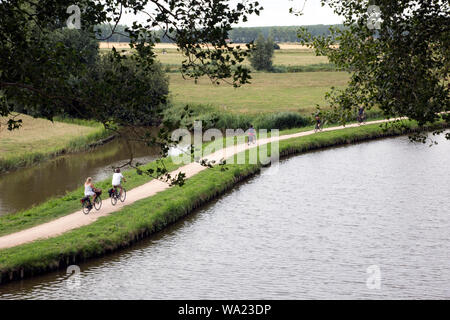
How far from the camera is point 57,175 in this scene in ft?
137

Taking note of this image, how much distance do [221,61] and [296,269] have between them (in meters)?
11.0

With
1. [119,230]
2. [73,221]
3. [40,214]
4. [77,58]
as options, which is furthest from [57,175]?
[77,58]

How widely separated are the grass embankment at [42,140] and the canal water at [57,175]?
1029 mm

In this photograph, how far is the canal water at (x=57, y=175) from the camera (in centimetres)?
3525

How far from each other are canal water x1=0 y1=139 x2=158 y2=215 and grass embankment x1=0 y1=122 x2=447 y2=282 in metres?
7.90

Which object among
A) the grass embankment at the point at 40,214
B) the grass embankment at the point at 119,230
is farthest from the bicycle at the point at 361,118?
the grass embankment at the point at 40,214

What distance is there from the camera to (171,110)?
69.0 metres

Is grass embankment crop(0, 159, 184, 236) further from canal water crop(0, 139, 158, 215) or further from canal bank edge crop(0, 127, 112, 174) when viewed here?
canal bank edge crop(0, 127, 112, 174)

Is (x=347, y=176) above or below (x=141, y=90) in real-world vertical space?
below

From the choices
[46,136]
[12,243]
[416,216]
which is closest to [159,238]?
[12,243]

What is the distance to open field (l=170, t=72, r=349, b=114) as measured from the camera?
3098 inches

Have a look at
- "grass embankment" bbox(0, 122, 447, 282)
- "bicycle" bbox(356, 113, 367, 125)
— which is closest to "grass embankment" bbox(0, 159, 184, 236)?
"grass embankment" bbox(0, 122, 447, 282)
